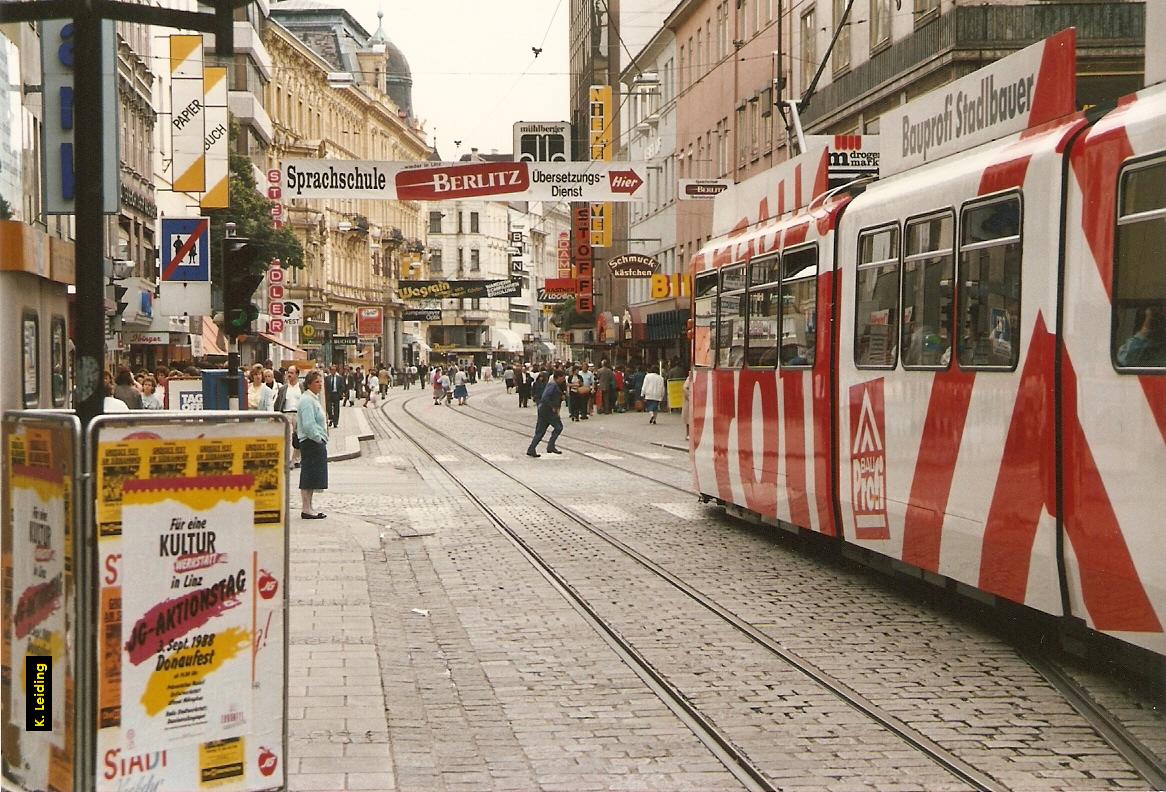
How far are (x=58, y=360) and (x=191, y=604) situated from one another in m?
21.7

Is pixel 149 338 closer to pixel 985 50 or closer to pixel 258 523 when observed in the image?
pixel 985 50

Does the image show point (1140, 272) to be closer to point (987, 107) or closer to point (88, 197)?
point (987, 107)

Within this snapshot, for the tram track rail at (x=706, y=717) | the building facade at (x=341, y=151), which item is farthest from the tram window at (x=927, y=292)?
the building facade at (x=341, y=151)

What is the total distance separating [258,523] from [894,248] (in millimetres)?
6866

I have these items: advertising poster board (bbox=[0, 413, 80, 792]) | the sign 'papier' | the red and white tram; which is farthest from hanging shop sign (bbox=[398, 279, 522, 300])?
advertising poster board (bbox=[0, 413, 80, 792])

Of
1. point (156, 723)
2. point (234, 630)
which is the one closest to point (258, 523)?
point (234, 630)

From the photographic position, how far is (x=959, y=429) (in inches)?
396

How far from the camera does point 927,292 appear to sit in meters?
10.7

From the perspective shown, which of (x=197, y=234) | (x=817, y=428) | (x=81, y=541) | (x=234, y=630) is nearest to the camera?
(x=81, y=541)

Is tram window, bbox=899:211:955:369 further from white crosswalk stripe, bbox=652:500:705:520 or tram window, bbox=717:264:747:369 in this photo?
white crosswalk stripe, bbox=652:500:705:520

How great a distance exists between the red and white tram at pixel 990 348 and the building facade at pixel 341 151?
59210mm

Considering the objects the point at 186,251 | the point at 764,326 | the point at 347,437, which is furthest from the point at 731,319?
the point at 347,437

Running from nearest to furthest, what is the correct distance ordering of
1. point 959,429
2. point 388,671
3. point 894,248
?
point 388,671 < point 959,429 < point 894,248

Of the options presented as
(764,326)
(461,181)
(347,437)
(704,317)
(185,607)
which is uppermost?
(461,181)
